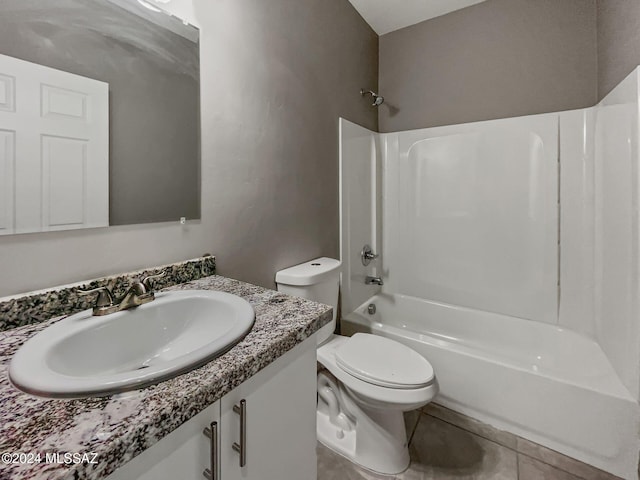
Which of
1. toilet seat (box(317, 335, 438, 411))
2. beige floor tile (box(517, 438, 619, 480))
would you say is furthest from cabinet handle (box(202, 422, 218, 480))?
beige floor tile (box(517, 438, 619, 480))

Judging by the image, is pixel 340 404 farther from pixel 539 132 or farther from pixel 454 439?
pixel 539 132

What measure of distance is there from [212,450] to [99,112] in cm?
94

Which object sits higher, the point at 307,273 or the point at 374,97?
the point at 374,97

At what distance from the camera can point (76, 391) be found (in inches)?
18.7

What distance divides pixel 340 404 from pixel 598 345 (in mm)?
1508

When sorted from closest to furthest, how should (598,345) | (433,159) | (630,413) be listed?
(630,413), (598,345), (433,159)

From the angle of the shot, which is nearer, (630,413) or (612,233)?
(630,413)

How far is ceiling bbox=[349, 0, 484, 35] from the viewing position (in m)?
2.05

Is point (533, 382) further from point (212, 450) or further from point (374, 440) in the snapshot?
point (212, 450)

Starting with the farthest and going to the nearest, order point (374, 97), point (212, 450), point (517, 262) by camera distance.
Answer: point (374, 97)
point (517, 262)
point (212, 450)

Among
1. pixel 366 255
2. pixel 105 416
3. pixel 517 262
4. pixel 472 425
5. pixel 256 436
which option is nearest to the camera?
pixel 105 416

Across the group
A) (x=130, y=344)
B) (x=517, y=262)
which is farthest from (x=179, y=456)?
(x=517, y=262)

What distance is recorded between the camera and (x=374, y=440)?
1.39 metres

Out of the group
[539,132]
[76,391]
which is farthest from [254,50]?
[539,132]
